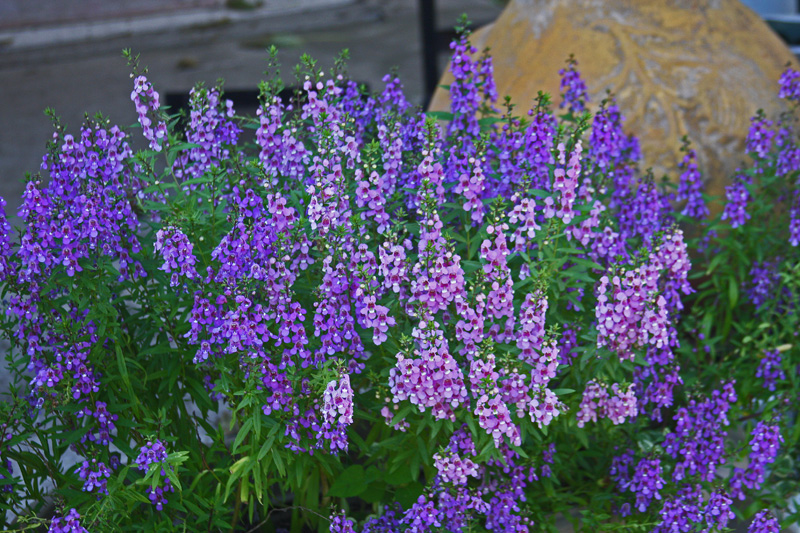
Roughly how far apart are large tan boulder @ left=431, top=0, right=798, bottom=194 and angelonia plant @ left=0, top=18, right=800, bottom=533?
1364 mm

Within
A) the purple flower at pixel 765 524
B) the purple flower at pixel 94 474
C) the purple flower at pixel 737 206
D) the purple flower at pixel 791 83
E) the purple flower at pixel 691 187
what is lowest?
the purple flower at pixel 765 524

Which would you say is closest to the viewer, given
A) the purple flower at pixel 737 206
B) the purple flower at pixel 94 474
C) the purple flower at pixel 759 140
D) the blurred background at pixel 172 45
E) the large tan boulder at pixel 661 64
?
the purple flower at pixel 94 474

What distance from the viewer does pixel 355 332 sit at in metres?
2.84

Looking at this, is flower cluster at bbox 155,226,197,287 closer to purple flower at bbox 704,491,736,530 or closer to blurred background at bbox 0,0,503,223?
purple flower at bbox 704,491,736,530

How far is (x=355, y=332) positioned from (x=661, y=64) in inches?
119

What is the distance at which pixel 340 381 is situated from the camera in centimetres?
264

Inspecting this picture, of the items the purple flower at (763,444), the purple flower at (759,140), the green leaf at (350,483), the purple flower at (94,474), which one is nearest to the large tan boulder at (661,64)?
the purple flower at (759,140)

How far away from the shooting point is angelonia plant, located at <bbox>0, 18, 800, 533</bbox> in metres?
2.78

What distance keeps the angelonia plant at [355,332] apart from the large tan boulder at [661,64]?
1.36 m

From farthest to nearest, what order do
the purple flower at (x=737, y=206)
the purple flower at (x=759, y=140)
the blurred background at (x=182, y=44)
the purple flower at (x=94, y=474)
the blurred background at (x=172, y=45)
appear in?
the blurred background at (x=172, y=45) < the blurred background at (x=182, y=44) < the purple flower at (x=759, y=140) < the purple flower at (x=737, y=206) < the purple flower at (x=94, y=474)

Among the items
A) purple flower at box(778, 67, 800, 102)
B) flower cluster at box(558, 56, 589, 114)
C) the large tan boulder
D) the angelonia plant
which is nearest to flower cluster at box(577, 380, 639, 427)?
the angelonia plant

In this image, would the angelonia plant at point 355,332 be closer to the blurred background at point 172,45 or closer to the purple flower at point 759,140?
the purple flower at point 759,140

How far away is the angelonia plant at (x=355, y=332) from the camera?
2.78m

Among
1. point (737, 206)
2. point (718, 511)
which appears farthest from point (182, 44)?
point (718, 511)
